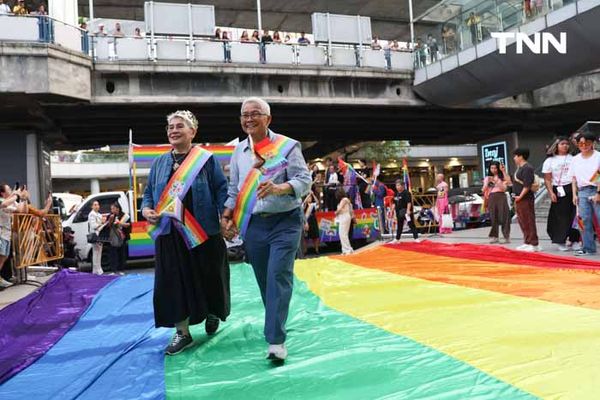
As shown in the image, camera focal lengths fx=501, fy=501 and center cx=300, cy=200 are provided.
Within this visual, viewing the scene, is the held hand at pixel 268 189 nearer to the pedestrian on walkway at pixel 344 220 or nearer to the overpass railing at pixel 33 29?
the pedestrian on walkway at pixel 344 220

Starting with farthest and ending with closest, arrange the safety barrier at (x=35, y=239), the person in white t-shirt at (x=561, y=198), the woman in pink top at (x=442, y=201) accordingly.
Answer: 1. the woman in pink top at (x=442, y=201)
2. the safety barrier at (x=35, y=239)
3. the person in white t-shirt at (x=561, y=198)

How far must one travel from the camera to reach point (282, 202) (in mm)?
3191

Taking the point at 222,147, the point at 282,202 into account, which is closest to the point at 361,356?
the point at 282,202

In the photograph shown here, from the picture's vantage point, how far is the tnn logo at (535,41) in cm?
1453

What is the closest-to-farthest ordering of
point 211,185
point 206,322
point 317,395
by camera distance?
point 317,395, point 211,185, point 206,322

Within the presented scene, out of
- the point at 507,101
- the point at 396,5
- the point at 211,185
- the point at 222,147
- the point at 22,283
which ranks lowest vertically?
the point at 22,283

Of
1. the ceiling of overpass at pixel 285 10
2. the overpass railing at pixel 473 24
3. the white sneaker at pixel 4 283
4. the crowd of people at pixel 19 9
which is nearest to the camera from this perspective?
the white sneaker at pixel 4 283

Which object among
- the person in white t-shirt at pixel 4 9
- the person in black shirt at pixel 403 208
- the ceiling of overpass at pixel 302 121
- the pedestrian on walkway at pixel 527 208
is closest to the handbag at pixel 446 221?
the person in black shirt at pixel 403 208

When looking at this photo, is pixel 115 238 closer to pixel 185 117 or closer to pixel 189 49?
pixel 185 117

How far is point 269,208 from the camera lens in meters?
3.19

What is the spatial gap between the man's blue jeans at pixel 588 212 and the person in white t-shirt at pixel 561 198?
66 centimetres

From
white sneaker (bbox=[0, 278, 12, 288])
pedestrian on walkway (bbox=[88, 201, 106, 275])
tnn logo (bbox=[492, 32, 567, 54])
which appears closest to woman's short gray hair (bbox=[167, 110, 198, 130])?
white sneaker (bbox=[0, 278, 12, 288])

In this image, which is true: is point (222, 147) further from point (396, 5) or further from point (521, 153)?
point (396, 5)

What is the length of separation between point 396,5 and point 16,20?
17107 mm
